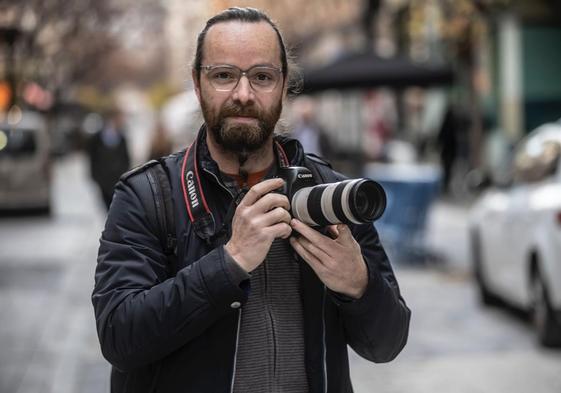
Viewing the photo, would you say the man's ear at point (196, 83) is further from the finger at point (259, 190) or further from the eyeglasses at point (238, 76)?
the finger at point (259, 190)

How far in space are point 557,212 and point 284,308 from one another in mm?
6122

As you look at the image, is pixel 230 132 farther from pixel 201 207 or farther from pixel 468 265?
pixel 468 265

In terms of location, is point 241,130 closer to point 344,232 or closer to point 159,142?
point 344,232

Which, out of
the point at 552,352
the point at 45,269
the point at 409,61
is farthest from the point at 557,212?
the point at 409,61

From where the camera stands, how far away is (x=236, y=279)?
260 cm

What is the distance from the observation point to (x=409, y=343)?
30.9 ft

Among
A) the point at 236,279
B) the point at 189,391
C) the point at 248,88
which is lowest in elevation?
the point at 189,391

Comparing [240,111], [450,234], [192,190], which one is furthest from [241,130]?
[450,234]

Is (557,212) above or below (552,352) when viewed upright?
above

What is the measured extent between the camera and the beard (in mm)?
174

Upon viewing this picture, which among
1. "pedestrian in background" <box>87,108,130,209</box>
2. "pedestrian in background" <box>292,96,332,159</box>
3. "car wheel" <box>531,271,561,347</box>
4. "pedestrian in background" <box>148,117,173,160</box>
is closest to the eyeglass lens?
"car wheel" <box>531,271,561,347</box>

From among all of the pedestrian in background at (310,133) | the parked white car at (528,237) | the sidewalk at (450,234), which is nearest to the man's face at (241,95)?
the parked white car at (528,237)

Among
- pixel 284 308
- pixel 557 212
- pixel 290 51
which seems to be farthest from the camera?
pixel 557 212

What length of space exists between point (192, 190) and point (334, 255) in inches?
14.7
